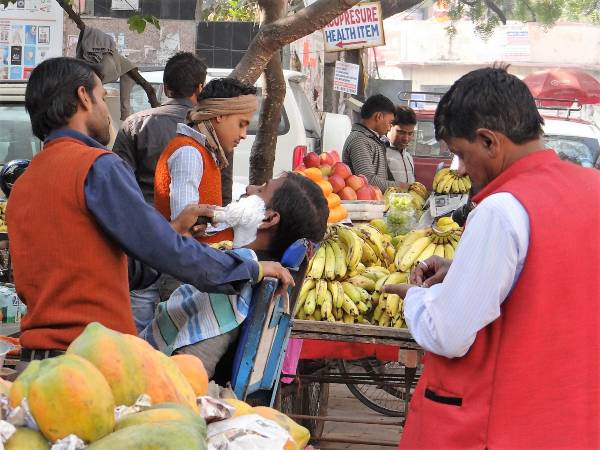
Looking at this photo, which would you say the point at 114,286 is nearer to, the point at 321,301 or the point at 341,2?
the point at 321,301

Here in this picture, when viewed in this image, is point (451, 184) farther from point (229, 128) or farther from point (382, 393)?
point (229, 128)

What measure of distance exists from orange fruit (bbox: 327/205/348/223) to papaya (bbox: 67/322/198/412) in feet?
13.5

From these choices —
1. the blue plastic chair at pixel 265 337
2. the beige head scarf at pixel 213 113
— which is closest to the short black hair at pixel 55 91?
the blue plastic chair at pixel 265 337

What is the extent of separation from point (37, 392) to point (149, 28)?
13349 mm

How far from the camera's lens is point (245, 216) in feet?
11.3

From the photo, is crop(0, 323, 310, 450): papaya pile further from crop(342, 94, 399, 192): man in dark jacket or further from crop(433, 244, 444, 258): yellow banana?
crop(342, 94, 399, 192): man in dark jacket

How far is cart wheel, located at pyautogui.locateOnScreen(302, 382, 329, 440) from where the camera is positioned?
17.9 feet

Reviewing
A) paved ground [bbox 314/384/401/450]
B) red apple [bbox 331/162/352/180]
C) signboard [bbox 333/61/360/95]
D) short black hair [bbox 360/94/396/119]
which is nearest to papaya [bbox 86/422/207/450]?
paved ground [bbox 314/384/401/450]

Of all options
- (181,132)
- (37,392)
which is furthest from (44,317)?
(181,132)

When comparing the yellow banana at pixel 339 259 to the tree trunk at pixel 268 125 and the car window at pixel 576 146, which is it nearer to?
the tree trunk at pixel 268 125

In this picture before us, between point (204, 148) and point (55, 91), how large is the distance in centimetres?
167

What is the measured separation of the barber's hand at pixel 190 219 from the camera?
3.42 meters

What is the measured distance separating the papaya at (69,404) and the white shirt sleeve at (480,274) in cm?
89

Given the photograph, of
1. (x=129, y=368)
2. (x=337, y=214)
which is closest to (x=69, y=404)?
(x=129, y=368)
